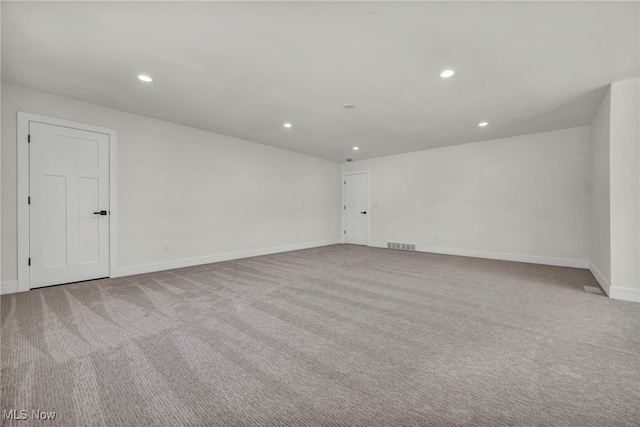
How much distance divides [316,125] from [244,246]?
9.97ft

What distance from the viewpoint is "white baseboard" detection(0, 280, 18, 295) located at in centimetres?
311

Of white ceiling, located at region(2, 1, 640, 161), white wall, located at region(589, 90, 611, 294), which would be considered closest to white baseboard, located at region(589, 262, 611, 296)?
white wall, located at region(589, 90, 611, 294)

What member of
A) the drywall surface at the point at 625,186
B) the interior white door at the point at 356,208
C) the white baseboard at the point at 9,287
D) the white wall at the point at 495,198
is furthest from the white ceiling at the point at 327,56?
the interior white door at the point at 356,208

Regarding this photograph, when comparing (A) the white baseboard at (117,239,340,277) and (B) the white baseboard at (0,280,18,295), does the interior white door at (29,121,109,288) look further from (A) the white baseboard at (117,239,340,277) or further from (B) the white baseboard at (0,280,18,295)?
(A) the white baseboard at (117,239,340,277)

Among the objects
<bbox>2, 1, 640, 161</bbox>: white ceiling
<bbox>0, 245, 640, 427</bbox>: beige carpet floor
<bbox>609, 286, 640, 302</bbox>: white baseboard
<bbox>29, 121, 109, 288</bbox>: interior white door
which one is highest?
<bbox>2, 1, 640, 161</bbox>: white ceiling

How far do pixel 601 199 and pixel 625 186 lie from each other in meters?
0.66

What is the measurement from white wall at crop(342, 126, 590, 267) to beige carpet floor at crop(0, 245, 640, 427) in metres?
2.12

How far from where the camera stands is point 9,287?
3152mm

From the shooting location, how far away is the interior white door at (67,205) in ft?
11.0

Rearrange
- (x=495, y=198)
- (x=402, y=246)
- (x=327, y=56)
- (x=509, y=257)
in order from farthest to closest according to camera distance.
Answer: (x=402, y=246)
(x=495, y=198)
(x=509, y=257)
(x=327, y=56)

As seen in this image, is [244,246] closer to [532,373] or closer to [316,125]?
[316,125]
